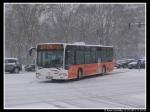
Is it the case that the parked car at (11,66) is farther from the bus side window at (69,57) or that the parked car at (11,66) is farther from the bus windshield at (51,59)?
the bus side window at (69,57)

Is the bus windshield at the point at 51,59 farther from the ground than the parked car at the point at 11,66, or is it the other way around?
the bus windshield at the point at 51,59

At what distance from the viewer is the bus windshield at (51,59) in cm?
2511

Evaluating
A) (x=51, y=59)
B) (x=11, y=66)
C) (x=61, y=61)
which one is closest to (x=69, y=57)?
(x=61, y=61)

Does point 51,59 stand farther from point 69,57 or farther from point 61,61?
point 69,57

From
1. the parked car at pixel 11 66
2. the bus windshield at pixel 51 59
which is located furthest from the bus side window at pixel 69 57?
the parked car at pixel 11 66

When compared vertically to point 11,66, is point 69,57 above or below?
above

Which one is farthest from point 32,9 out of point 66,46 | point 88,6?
point 66,46

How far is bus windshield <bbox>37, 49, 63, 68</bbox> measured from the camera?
2511 cm

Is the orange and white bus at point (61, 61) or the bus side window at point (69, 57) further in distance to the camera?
the bus side window at point (69, 57)

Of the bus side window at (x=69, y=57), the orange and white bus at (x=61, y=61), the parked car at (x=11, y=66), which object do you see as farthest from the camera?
the parked car at (x=11, y=66)

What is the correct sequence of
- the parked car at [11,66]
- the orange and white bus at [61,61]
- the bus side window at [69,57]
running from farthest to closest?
the parked car at [11,66] → the bus side window at [69,57] → the orange and white bus at [61,61]

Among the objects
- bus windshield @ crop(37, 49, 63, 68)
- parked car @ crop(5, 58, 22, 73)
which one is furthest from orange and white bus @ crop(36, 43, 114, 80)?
parked car @ crop(5, 58, 22, 73)

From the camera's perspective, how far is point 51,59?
82.7 ft

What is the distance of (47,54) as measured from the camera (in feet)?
83.1
